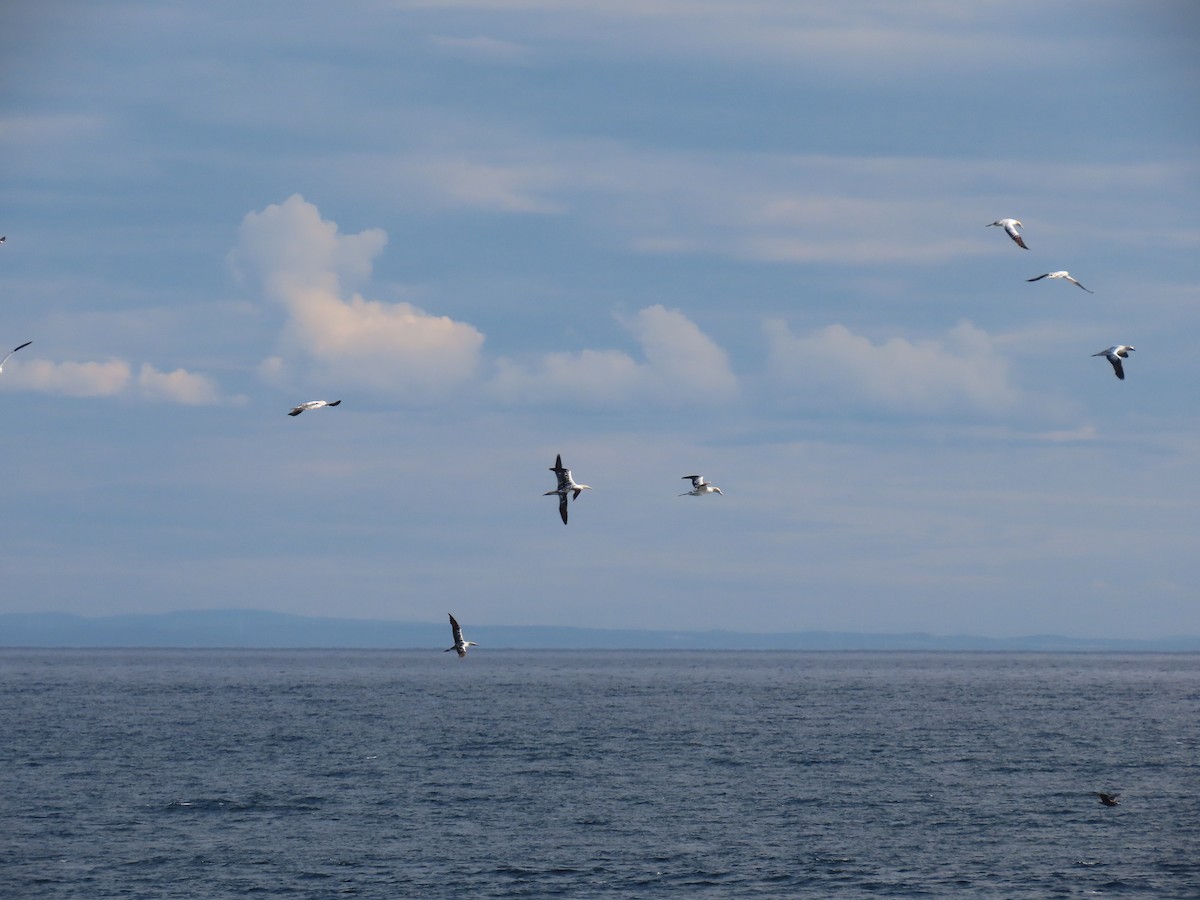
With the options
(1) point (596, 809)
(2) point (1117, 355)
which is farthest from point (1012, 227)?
(1) point (596, 809)

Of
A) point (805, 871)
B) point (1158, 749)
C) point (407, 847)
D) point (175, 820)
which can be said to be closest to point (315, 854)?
point (407, 847)

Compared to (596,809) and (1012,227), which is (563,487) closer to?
(1012,227)

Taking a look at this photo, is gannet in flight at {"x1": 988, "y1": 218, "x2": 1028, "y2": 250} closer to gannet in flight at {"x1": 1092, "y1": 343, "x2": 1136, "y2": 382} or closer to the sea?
gannet in flight at {"x1": 1092, "y1": 343, "x2": 1136, "y2": 382}

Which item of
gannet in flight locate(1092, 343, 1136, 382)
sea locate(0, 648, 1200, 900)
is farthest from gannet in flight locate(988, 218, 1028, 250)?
sea locate(0, 648, 1200, 900)

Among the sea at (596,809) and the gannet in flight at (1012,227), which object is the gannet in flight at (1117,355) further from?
the sea at (596,809)

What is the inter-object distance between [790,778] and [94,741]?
192ft

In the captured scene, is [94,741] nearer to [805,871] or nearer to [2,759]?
[2,759]

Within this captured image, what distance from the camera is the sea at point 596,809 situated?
5631cm

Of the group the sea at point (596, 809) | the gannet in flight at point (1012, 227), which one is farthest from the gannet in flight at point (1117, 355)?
the sea at point (596, 809)

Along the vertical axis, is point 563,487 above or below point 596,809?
above

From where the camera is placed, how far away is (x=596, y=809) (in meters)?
73.6

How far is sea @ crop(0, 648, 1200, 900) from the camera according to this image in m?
56.3

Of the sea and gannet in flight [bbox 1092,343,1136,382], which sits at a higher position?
gannet in flight [bbox 1092,343,1136,382]

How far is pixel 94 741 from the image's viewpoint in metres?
110
